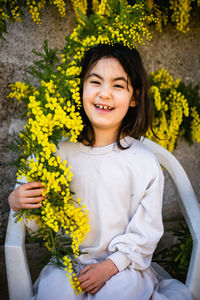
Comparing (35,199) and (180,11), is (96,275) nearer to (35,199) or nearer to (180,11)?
(35,199)

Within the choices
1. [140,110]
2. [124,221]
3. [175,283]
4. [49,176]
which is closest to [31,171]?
[49,176]

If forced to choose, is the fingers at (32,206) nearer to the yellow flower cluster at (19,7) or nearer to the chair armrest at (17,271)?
the chair armrest at (17,271)

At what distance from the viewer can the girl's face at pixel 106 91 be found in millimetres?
1323

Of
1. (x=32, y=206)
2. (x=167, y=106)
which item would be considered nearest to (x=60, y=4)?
(x=167, y=106)

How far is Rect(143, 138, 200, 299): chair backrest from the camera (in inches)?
51.3

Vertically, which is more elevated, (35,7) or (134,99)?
(35,7)

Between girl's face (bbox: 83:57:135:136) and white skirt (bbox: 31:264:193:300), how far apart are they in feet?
2.10

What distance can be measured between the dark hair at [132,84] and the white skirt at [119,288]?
565 mm

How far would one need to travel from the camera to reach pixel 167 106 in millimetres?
2041

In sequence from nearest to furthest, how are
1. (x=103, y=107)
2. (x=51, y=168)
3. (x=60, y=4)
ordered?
(x=51, y=168)
(x=103, y=107)
(x=60, y=4)

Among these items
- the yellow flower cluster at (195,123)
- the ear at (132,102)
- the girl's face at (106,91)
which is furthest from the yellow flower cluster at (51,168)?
the yellow flower cluster at (195,123)

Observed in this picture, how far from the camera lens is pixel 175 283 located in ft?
4.35

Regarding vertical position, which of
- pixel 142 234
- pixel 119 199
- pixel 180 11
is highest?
pixel 180 11

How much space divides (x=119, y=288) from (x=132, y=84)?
34.1 inches
